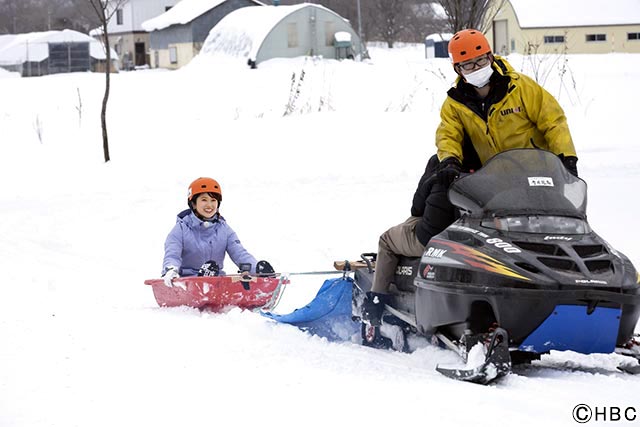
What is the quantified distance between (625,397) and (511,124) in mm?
2030

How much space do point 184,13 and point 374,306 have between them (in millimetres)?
46944

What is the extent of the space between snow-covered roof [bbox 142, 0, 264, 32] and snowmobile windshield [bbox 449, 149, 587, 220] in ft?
150

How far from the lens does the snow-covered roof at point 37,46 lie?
177ft

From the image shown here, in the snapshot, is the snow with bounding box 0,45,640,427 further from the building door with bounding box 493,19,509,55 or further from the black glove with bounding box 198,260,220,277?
the building door with bounding box 493,19,509,55

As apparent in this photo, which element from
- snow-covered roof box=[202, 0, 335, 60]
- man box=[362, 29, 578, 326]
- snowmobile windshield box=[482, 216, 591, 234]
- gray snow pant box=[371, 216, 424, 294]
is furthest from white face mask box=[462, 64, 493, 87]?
snow-covered roof box=[202, 0, 335, 60]

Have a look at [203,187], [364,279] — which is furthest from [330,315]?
[203,187]

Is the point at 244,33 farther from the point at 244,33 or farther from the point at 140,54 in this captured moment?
the point at 140,54

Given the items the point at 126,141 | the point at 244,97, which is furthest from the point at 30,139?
the point at 244,97

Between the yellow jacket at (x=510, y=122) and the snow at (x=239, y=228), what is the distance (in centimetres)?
125

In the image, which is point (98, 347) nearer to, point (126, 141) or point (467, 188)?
point (467, 188)

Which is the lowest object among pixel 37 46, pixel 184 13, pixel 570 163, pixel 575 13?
pixel 570 163

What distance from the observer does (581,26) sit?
5228 centimetres

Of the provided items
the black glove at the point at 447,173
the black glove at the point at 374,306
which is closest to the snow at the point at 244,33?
the black glove at the point at 374,306

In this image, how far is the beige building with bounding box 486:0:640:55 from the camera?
52.1 m
